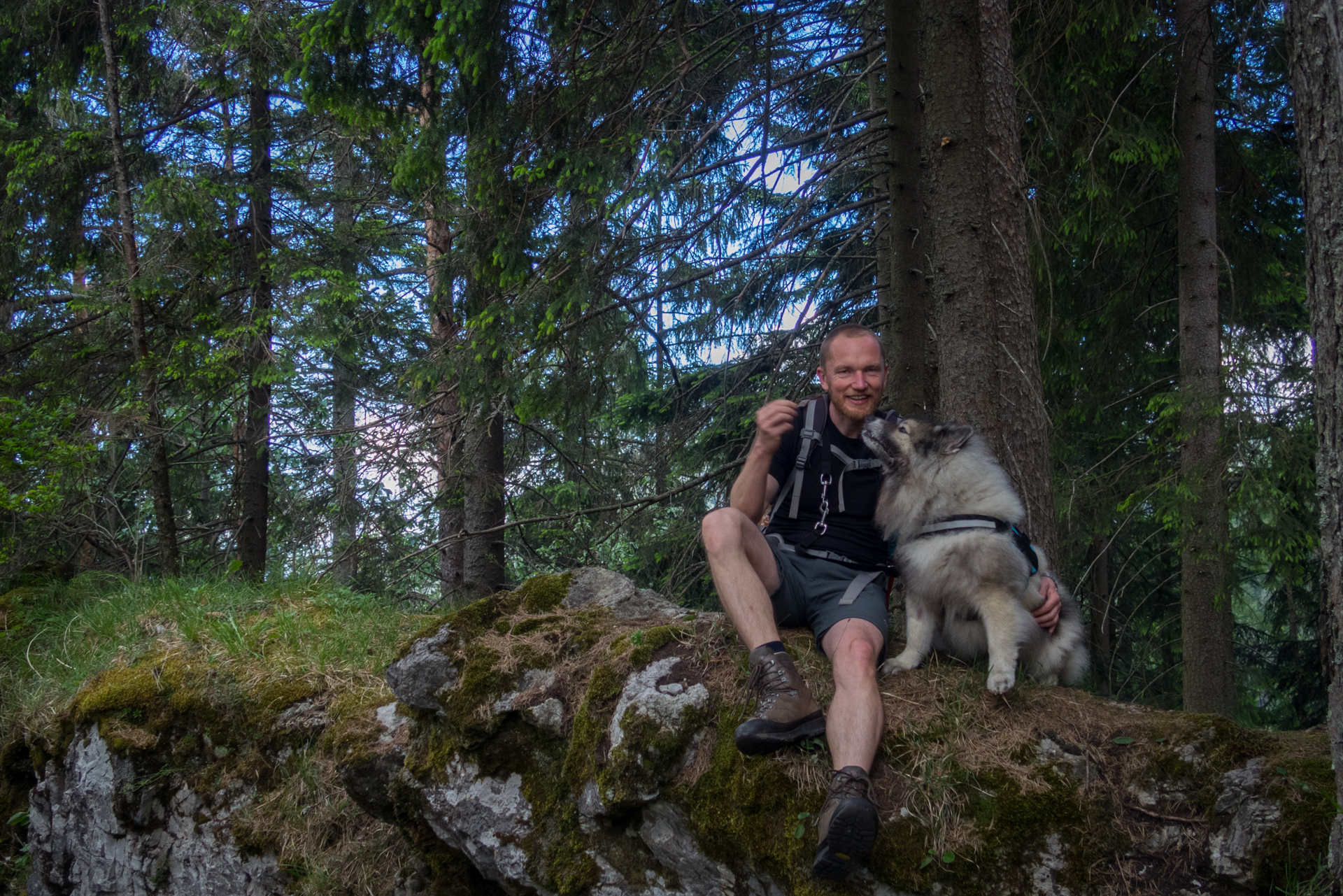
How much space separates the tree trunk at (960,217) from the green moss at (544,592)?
7.58 feet

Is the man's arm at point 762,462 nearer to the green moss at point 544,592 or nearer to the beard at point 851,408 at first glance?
the beard at point 851,408

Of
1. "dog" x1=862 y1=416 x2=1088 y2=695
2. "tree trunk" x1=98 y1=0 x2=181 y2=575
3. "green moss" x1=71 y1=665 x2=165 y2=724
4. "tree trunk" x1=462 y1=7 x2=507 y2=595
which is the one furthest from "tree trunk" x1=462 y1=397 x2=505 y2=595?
"dog" x1=862 y1=416 x2=1088 y2=695

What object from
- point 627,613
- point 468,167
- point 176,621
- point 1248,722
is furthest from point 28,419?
point 1248,722

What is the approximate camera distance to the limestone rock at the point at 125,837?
15.7 ft

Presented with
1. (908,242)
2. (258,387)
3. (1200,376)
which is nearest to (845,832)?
(908,242)

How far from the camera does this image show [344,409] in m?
12.2

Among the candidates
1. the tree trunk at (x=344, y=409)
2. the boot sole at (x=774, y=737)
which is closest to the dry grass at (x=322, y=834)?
the boot sole at (x=774, y=737)

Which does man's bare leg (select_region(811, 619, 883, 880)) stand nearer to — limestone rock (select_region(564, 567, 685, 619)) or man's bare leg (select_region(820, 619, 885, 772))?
man's bare leg (select_region(820, 619, 885, 772))

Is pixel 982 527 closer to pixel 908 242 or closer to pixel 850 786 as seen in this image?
pixel 850 786

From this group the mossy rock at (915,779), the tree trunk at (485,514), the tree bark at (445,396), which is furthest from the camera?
the tree trunk at (485,514)

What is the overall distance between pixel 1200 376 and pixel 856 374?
15.3ft

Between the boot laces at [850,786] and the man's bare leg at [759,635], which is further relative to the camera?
the man's bare leg at [759,635]

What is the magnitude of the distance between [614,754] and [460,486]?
5249 millimetres

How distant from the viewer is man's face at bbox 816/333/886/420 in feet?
12.3
